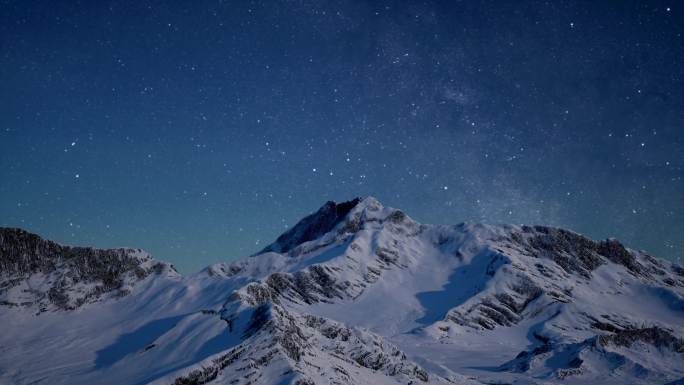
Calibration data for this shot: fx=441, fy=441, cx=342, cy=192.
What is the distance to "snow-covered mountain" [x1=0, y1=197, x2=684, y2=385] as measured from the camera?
49.2 m

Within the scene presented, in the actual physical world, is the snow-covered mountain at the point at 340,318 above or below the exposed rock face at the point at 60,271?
below

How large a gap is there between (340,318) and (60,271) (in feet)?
316

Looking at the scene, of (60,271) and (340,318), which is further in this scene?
(60,271)

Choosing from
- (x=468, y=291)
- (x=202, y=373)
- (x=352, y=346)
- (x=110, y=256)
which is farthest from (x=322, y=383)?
(x=110, y=256)

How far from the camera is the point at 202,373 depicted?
38812mm

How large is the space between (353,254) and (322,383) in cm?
14585

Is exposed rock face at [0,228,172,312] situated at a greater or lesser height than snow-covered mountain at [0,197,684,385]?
greater

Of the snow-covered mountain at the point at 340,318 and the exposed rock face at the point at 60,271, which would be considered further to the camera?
the exposed rock face at the point at 60,271

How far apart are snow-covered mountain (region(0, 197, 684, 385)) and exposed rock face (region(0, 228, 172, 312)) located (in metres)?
0.49

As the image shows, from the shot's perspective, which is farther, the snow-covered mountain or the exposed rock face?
the exposed rock face

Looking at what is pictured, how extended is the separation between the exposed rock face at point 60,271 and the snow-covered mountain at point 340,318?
1.60 feet

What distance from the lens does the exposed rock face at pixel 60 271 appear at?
138500 mm

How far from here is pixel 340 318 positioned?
14138 centimetres

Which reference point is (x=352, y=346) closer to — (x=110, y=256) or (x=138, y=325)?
(x=138, y=325)
